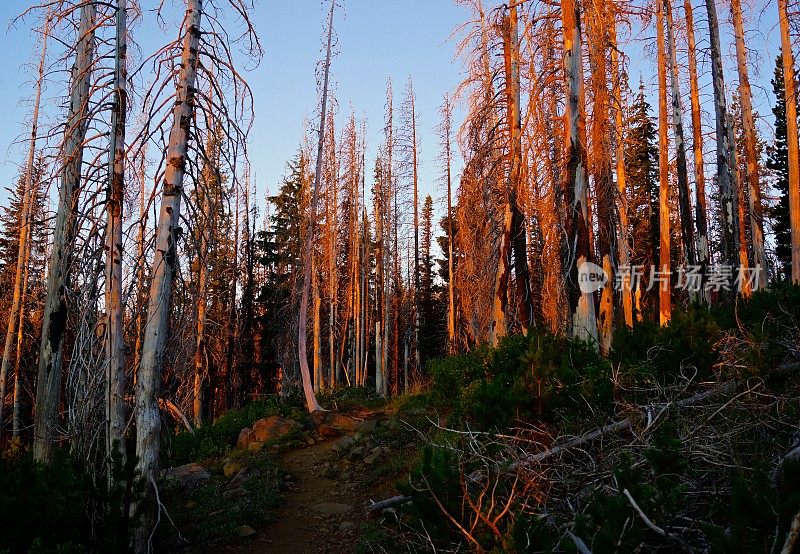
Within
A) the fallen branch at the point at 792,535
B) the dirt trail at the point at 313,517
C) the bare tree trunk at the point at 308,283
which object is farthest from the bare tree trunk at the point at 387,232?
the fallen branch at the point at 792,535

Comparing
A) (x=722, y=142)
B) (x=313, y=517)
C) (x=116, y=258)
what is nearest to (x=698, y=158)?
(x=722, y=142)

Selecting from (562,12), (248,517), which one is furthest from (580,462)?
(562,12)

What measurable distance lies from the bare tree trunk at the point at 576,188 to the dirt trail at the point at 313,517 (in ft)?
14.0

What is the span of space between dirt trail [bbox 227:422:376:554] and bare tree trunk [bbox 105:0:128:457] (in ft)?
6.90

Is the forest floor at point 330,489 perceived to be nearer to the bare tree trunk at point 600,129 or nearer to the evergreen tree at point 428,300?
the bare tree trunk at point 600,129

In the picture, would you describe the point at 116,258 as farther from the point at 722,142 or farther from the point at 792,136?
the point at 722,142

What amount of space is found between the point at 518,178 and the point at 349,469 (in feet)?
21.6

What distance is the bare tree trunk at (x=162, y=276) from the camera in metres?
4.41

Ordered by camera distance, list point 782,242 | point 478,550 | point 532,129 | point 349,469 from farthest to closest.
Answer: point 782,242
point 532,129
point 349,469
point 478,550

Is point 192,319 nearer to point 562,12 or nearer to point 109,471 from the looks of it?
point 109,471

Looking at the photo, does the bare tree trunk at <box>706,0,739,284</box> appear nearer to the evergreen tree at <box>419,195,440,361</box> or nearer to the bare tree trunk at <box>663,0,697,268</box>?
the bare tree trunk at <box>663,0,697,268</box>

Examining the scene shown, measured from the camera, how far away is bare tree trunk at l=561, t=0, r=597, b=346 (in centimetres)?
800

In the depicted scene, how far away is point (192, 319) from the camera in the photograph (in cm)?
500

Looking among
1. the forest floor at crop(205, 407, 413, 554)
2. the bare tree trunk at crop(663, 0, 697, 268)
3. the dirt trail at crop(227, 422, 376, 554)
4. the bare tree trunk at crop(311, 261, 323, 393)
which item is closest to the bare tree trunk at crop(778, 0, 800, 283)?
the bare tree trunk at crop(663, 0, 697, 268)
